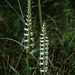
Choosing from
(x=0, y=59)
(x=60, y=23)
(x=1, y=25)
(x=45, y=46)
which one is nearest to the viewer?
(x=45, y=46)

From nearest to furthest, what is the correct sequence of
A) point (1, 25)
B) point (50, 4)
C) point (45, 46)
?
1. point (45, 46)
2. point (1, 25)
3. point (50, 4)

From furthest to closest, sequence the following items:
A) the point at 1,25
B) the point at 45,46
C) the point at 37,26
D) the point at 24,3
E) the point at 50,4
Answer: the point at 50,4, the point at 1,25, the point at 37,26, the point at 24,3, the point at 45,46

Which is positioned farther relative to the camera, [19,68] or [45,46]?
[19,68]

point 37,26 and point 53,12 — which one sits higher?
point 53,12

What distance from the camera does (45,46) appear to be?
98 centimetres

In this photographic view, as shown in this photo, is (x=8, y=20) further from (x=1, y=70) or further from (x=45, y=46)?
(x=45, y=46)

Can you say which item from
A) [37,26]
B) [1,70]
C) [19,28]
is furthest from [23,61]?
[37,26]

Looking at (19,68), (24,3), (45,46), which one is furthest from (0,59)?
(45,46)

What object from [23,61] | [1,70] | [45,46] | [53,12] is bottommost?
[1,70]

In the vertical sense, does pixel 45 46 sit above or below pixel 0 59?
above

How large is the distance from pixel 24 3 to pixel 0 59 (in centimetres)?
104

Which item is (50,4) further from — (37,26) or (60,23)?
(37,26)

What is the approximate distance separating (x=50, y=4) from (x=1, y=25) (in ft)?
4.75

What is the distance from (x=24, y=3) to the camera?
1.78 metres
